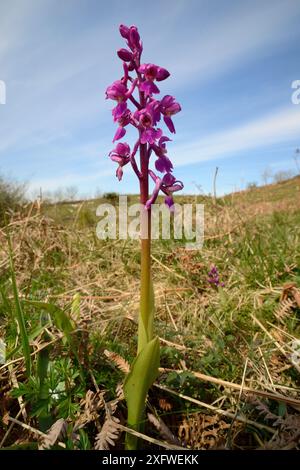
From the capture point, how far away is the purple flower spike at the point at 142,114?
1.39 m

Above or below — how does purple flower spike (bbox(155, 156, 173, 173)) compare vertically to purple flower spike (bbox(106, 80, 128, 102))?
below

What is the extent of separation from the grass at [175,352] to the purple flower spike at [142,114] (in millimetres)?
699

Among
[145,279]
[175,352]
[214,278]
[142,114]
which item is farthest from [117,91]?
[214,278]

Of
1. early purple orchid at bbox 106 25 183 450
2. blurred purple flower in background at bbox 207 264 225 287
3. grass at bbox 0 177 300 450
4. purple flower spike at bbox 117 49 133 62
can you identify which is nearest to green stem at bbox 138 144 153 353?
early purple orchid at bbox 106 25 183 450

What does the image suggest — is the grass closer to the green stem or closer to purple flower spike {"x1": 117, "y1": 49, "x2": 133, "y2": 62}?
the green stem

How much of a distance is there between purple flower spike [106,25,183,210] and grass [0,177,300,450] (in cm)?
70

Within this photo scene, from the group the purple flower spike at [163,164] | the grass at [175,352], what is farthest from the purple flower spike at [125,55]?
the grass at [175,352]

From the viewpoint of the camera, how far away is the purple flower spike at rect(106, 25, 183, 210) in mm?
1395

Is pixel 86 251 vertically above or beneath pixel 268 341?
above

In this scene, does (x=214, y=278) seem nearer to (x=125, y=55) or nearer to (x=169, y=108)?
(x=169, y=108)

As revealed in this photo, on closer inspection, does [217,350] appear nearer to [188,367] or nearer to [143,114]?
[188,367]

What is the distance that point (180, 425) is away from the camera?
162cm

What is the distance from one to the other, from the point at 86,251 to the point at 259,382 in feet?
8.46
